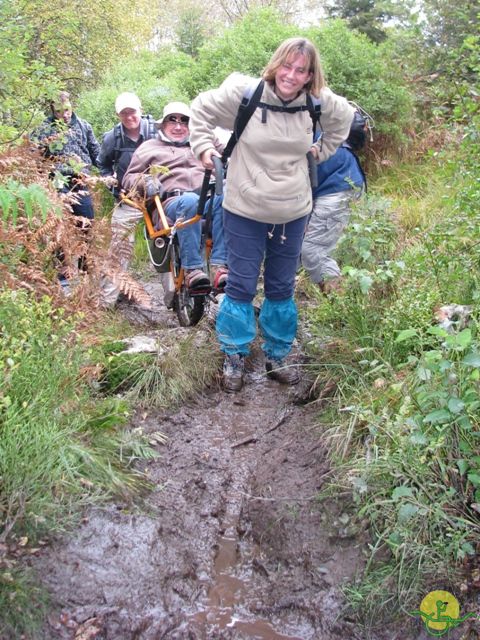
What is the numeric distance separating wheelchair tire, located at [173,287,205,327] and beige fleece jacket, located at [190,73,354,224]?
137cm

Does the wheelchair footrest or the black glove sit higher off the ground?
the black glove

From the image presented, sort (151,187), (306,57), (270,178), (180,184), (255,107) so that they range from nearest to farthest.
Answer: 1. (306,57)
2. (255,107)
3. (270,178)
4. (151,187)
5. (180,184)

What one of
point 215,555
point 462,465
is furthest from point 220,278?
point 462,465

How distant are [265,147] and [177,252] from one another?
71.3 inches

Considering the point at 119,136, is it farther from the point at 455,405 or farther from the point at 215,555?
the point at 455,405

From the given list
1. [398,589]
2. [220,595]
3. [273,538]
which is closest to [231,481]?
[273,538]

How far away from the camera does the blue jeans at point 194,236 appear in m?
4.86

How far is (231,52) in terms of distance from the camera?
340 inches

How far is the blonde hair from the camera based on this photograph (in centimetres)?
331

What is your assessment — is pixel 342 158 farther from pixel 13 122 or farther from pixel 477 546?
pixel 477 546

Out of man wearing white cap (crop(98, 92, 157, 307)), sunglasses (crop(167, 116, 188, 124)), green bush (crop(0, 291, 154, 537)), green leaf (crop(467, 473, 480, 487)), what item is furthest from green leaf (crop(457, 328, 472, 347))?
sunglasses (crop(167, 116, 188, 124))

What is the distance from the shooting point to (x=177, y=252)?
5121 mm

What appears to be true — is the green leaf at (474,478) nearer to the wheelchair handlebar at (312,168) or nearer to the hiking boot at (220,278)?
the wheelchair handlebar at (312,168)

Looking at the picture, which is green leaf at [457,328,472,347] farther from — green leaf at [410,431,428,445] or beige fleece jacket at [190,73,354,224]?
beige fleece jacket at [190,73,354,224]
